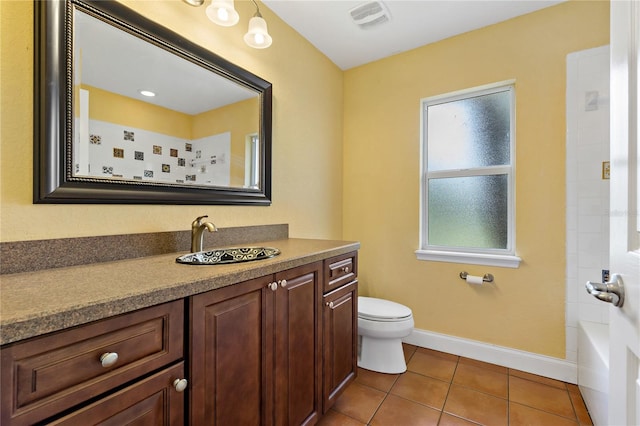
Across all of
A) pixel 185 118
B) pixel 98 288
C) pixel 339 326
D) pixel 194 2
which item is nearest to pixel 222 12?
pixel 194 2

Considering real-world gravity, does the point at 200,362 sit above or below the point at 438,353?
above

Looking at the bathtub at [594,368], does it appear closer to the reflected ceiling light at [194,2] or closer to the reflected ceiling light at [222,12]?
the reflected ceiling light at [222,12]

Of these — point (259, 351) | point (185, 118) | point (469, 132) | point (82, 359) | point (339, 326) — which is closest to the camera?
point (82, 359)

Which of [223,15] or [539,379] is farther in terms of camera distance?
[539,379]

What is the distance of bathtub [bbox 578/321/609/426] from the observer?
131 cm

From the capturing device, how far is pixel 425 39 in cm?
228

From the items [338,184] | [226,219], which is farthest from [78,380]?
[338,184]

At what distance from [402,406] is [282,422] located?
2.72 ft

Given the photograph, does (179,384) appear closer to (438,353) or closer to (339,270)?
(339,270)

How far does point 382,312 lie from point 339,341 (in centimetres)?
54

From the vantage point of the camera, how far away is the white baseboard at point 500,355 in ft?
6.16

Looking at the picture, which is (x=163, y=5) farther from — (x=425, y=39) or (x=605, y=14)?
(x=605, y=14)

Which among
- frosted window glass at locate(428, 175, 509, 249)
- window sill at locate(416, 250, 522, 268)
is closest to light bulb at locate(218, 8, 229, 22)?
frosted window glass at locate(428, 175, 509, 249)

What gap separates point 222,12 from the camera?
51.9 inches
